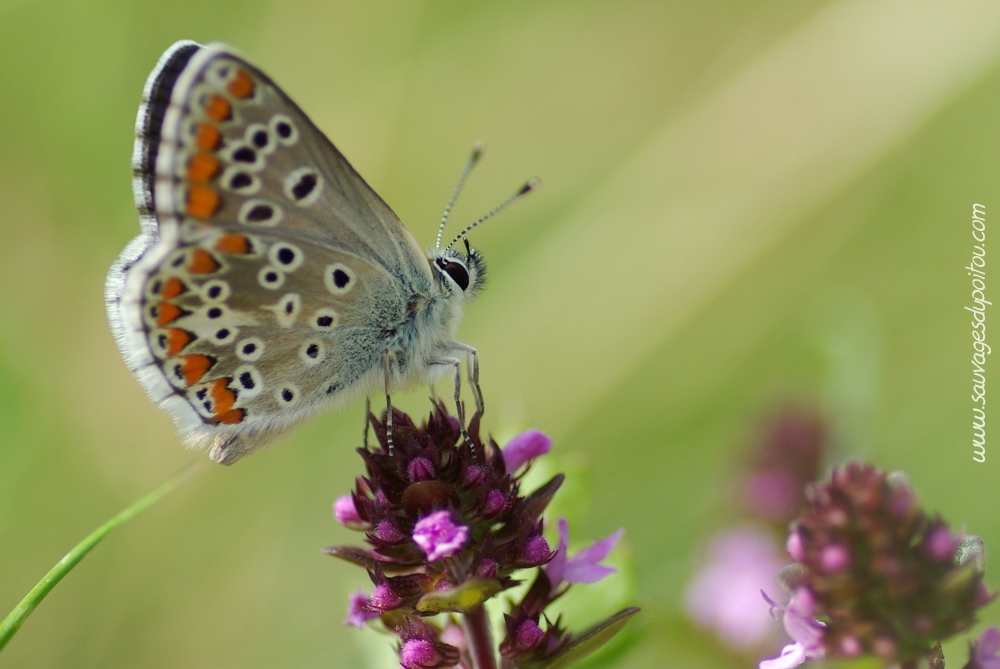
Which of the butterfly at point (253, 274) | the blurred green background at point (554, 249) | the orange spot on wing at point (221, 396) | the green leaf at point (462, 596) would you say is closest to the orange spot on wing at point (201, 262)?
the butterfly at point (253, 274)

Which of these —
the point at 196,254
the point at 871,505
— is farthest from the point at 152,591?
the point at 871,505

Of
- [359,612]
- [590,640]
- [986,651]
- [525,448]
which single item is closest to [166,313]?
[359,612]

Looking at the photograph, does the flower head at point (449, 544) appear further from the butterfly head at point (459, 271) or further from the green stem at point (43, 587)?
the butterfly head at point (459, 271)

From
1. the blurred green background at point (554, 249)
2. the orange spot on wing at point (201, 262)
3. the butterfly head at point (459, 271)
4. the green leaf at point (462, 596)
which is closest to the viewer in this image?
the green leaf at point (462, 596)

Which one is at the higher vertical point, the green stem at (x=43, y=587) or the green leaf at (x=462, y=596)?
the green stem at (x=43, y=587)

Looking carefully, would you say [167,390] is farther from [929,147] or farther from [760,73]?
[929,147]

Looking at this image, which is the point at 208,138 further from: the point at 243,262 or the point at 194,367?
the point at 194,367

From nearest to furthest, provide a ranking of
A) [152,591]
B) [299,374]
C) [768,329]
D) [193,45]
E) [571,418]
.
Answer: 1. [193,45]
2. [299,374]
3. [152,591]
4. [571,418]
5. [768,329]

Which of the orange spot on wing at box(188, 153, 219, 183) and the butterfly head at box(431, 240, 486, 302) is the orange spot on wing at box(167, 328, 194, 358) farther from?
the butterfly head at box(431, 240, 486, 302)
